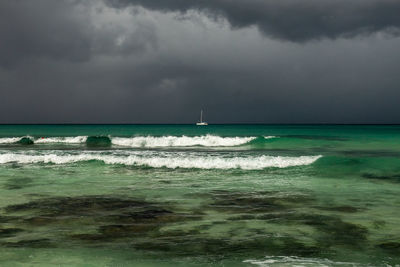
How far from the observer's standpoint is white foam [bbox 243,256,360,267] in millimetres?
5738

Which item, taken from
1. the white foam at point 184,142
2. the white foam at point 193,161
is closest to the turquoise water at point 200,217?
the white foam at point 193,161

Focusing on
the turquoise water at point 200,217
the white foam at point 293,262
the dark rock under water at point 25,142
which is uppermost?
the white foam at point 293,262

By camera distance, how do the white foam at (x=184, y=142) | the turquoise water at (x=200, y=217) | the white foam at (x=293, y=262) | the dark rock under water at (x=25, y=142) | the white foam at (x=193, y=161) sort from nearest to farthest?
the white foam at (x=293, y=262)
the turquoise water at (x=200, y=217)
the white foam at (x=193, y=161)
the white foam at (x=184, y=142)
the dark rock under water at (x=25, y=142)

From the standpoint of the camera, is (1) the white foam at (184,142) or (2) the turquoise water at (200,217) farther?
(1) the white foam at (184,142)

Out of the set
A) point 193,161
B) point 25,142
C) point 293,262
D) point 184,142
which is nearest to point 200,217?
point 293,262

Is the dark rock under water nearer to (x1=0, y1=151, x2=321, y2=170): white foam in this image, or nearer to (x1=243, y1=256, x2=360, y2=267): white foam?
(x1=0, y1=151, x2=321, y2=170): white foam

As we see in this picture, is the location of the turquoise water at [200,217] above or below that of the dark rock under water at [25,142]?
above

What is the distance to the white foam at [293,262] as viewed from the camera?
18.8 feet

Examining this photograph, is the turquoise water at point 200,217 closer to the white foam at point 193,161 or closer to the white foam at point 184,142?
the white foam at point 193,161

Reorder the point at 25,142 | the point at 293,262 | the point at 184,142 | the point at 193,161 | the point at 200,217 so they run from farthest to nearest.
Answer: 1. the point at 25,142
2. the point at 184,142
3. the point at 193,161
4. the point at 200,217
5. the point at 293,262

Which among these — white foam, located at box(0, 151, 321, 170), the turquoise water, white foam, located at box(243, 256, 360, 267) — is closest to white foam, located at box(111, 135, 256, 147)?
white foam, located at box(0, 151, 321, 170)

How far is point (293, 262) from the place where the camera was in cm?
583

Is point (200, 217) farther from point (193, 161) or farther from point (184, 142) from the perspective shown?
point (184, 142)

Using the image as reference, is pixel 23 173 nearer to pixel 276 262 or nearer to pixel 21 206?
pixel 21 206
